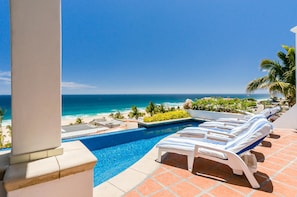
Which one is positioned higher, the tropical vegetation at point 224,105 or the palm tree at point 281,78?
the palm tree at point 281,78

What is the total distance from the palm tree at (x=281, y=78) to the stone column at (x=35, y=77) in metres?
8.34

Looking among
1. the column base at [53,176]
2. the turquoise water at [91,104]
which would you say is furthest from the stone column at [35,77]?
the turquoise water at [91,104]

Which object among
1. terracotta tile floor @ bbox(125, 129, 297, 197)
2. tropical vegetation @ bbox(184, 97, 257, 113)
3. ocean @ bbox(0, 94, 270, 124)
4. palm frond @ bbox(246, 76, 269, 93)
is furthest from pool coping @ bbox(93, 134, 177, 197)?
ocean @ bbox(0, 94, 270, 124)

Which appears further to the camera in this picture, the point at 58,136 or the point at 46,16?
the point at 58,136

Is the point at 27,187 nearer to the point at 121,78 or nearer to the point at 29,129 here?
the point at 29,129

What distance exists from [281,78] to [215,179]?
7390mm

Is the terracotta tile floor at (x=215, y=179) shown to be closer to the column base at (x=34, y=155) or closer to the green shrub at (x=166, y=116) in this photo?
the column base at (x=34, y=155)

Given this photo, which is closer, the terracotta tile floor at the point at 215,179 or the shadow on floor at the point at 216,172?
the terracotta tile floor at the point at 215,179

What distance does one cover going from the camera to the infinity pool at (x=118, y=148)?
4.04 meters

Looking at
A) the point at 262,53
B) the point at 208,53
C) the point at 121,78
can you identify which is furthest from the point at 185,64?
the point at 121,78

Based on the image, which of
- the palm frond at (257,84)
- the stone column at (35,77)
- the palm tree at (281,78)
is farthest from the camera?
the palm frond at (257,84)

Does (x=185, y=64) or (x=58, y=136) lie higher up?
(x=185, y=64)

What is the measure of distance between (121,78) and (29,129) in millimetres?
44458

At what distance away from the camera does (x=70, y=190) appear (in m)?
1.38
